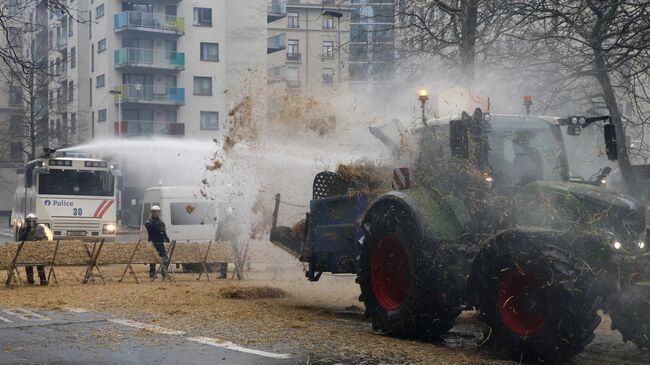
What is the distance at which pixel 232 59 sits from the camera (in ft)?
206

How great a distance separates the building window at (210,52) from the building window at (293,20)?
11.7m

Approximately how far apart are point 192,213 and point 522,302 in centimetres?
1783

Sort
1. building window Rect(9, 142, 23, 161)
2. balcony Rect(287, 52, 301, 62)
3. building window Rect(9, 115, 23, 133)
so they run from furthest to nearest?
1. building window Rect(9, 142, 23, 161)
2. balcony Rect(287, 52, 301, 62)
3. building window Rect(9, 115, 23, 133)

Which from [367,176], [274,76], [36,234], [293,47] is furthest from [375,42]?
[293,47]

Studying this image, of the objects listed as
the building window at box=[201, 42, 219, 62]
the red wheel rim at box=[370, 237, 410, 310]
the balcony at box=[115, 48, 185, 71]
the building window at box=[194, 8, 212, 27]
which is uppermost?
the building window at box=[194, 8, 212, 27]

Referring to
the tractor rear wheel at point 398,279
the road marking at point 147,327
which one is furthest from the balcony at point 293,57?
the tractor rear wheel at point 398,279

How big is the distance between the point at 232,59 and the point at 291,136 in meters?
48.3

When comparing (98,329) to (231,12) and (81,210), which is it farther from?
(231,12)

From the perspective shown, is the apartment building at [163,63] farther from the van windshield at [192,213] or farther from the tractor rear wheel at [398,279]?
the tractor rear wheel at [398,279]

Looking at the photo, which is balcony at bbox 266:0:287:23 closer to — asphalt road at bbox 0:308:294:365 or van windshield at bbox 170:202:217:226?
van windshield at bbox 170:202:217:226

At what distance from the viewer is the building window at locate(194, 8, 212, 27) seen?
61.4 m

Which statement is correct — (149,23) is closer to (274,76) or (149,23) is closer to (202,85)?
(202,85)

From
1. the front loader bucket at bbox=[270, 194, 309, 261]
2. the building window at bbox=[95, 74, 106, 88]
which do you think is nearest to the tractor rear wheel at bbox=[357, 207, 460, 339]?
the front loader bucket at bbox=[270, 194, 309, 261]

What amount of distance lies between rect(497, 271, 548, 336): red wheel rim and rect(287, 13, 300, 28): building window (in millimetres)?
64446
